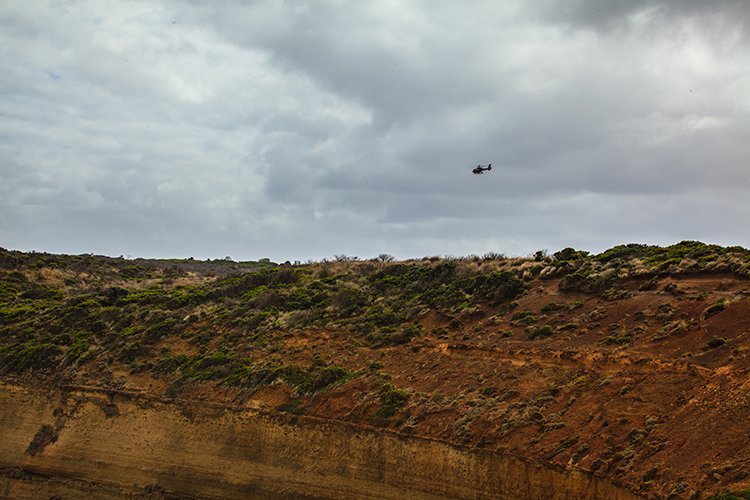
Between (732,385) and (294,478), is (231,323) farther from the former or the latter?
(732,385)

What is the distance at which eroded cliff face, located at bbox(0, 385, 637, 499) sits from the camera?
22.3 m

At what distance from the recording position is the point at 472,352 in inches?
1164

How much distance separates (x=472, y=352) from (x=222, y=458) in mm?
11275

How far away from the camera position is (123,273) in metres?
77.0

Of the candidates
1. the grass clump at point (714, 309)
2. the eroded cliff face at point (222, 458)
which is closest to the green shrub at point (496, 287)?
the grass clump at point (714, 309)

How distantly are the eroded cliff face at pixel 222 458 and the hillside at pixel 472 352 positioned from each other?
492mm

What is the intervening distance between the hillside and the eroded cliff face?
49 centimetres

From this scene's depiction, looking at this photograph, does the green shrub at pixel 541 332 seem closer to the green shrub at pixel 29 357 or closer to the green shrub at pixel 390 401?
the green shrub at pixel 390 401

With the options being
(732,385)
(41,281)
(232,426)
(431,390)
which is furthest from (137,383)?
(41,281)

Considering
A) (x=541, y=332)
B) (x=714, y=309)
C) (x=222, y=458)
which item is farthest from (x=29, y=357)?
(x=714, y=309)

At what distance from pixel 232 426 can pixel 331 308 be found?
476 inches

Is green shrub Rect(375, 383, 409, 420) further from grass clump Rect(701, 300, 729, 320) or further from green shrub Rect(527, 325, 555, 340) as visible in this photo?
grass clump Rect(701, 300, 729, 320)

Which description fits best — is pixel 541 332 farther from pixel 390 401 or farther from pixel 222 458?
pixel 222 458

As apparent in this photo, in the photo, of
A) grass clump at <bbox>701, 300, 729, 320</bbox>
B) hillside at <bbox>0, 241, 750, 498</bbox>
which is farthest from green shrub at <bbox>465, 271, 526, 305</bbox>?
grass clump at <bbox>701, 300, 729, 320</bbox>
